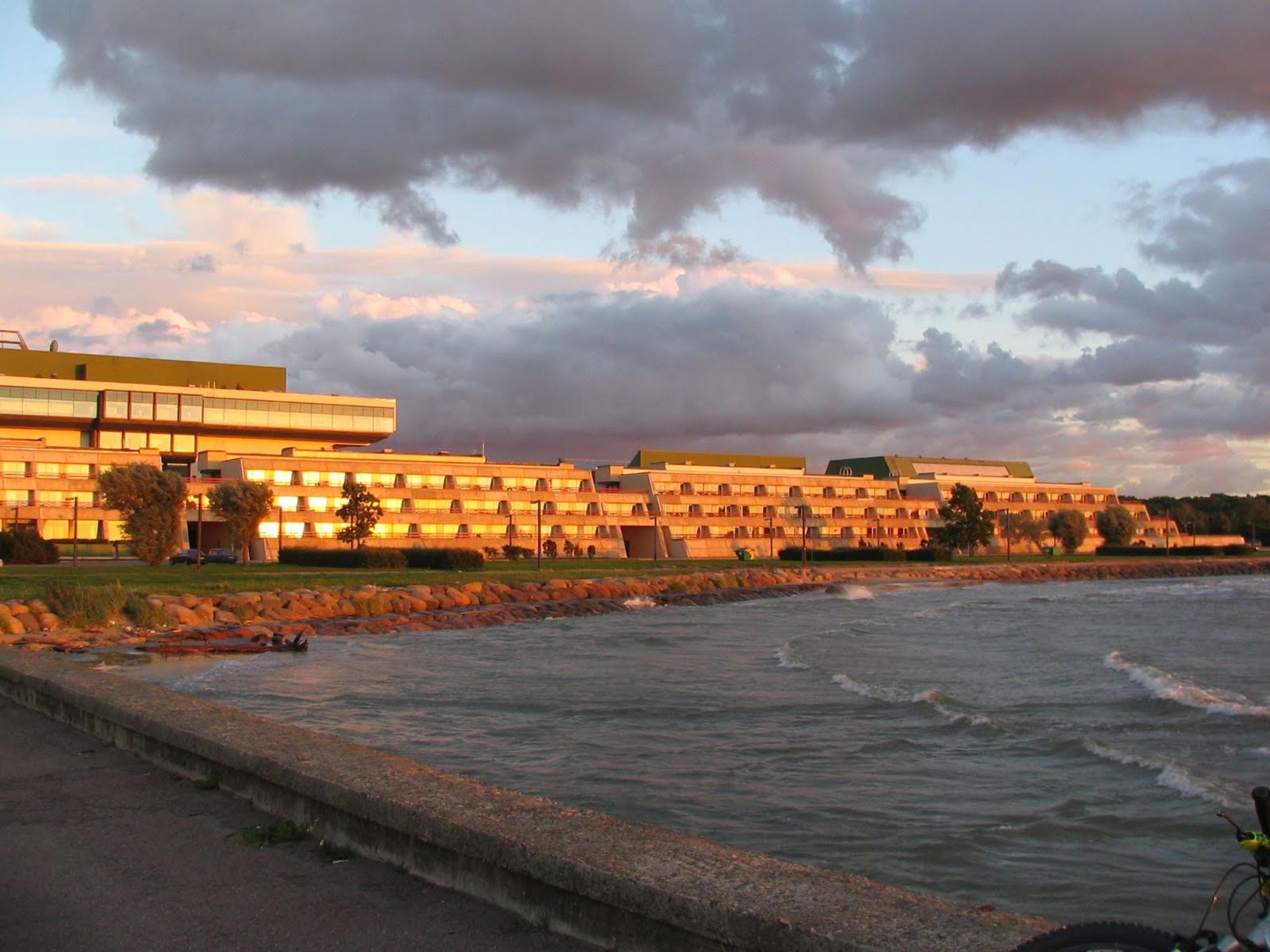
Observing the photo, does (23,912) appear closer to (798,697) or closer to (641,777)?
(641,777)

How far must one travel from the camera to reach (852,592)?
244 ft

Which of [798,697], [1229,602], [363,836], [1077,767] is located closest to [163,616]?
[798,697]

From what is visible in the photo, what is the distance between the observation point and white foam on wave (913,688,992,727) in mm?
17969

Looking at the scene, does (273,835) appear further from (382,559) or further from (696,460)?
(696,460)

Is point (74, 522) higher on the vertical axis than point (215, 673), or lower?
higher

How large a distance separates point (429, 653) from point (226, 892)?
86.7 feet

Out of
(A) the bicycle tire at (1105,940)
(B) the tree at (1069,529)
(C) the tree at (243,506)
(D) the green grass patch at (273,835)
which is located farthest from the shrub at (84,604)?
(B) the tree at (1069,529)

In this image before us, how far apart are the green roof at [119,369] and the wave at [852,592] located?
78.6 metres

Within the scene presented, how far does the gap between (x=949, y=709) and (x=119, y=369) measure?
4798 inches

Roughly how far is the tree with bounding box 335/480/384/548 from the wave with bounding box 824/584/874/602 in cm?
3611

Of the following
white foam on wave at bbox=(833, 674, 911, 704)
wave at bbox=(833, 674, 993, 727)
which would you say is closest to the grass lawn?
white foam on wave at bbox=(833, 674, 911, 704)

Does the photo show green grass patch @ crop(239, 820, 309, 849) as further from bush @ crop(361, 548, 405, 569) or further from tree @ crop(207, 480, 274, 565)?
tree @ crop(207, 480, 274, 565)

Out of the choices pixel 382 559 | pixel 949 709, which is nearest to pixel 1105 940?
pixel 949 709

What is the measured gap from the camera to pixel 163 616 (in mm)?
37719
